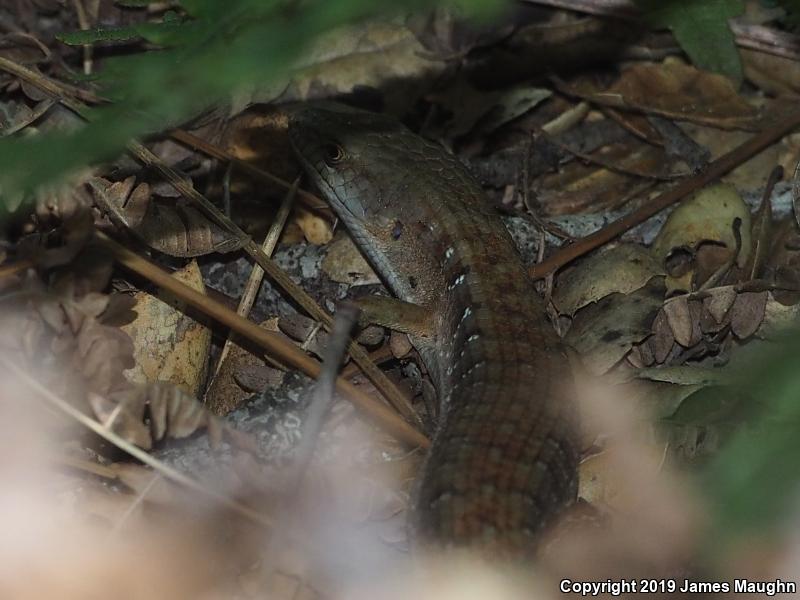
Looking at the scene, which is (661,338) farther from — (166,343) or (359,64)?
(359,64)

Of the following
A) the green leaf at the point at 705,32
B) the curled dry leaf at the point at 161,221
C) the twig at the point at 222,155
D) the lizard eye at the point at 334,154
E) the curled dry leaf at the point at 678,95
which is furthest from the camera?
the curled dry leaf at the point at 678,95

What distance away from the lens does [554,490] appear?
3049mm

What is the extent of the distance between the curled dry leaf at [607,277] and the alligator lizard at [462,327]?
292mm

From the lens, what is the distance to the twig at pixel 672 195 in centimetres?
403

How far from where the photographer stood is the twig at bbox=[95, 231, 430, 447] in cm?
341

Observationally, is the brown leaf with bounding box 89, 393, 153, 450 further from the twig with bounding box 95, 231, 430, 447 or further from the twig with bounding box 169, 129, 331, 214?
the twig with bounding box 169, 129, 331, 214

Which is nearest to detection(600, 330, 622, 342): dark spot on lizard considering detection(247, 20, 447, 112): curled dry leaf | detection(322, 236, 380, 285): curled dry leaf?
detection(322, 236, 380, 285): curled dry leaf

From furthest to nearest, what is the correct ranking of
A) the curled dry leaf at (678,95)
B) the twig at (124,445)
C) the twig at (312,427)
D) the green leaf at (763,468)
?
the curled dry leaf at (678,95) < the twig at (124,445) < the twig at (312,427) < the green leaf at (763,468)

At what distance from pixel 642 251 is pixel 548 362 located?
3.06ft

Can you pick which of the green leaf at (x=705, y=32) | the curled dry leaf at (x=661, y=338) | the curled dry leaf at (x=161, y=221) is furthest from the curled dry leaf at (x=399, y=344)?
the green leaf at (x=705, y=32)

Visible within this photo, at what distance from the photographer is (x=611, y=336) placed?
11.8 ft

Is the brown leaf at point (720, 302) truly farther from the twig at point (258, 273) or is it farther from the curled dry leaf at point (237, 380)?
the twig at point (258, 273)

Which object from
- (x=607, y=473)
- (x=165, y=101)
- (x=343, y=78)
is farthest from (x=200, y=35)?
(x=343, y=78)

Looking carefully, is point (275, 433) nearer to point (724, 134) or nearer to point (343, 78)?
point (343, 78)
